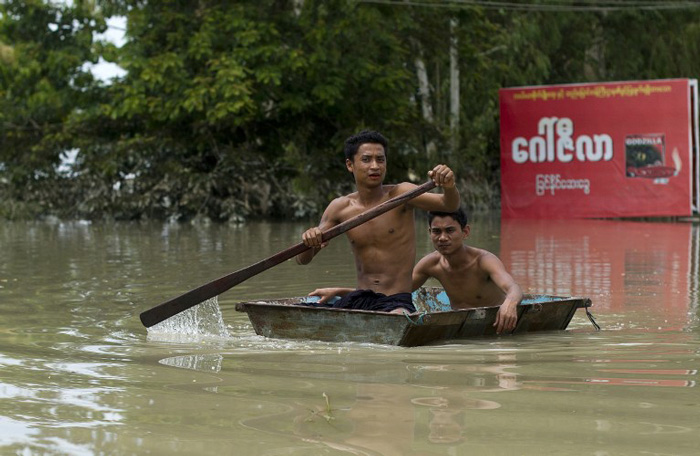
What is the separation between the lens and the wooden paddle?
23.0 feet

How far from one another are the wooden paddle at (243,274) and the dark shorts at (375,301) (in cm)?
39

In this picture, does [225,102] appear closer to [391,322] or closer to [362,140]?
[362,140]

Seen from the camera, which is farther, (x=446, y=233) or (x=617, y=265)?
(x=617, y=265)

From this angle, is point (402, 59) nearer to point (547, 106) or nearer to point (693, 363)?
point (547, 106)

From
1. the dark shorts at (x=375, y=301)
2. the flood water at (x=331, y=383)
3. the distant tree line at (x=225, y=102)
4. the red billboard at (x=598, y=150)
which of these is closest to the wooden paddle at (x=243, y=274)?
the flood water at (x=331, y=383)

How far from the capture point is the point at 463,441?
4.12 m

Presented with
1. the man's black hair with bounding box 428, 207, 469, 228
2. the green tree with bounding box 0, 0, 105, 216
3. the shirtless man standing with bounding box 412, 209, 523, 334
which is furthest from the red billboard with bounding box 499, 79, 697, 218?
Answer: the man's black hair with bounding box 428, 207, 469, 228

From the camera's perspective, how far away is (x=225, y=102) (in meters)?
21.9

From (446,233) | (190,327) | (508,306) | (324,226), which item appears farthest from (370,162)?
(190,327)

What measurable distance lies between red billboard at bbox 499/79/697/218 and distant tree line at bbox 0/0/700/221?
63.5 inches

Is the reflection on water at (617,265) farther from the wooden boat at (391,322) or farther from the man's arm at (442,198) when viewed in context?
the man's arm at (442,198)

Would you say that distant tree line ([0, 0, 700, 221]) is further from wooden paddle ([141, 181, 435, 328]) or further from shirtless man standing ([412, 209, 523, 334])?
wooden paddle ([141, 181, 435, 328])

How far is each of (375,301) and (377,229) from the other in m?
0.46

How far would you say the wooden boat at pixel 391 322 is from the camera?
6.46m
